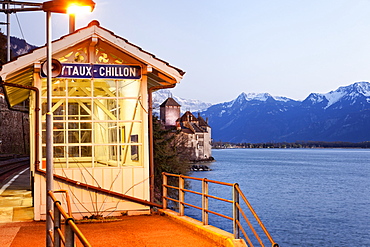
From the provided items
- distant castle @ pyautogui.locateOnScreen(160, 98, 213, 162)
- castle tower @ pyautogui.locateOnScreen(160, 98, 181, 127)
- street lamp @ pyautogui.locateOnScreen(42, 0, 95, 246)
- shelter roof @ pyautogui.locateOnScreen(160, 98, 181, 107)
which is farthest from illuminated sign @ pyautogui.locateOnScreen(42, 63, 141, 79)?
castle tower @ pyautogui.locateOnScreen(160, 98, 181, 127)

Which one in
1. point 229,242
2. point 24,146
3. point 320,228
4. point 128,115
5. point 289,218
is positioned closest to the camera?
point 229,242

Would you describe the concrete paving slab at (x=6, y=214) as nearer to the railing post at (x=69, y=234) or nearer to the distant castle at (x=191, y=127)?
the railing post at (x=69, y=234)

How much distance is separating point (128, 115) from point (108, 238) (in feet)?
12.8

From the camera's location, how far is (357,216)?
52.0 meters

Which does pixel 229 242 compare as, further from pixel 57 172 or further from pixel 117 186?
pixel 57 172

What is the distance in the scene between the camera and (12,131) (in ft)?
205

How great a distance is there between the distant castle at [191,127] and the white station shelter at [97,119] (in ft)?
417

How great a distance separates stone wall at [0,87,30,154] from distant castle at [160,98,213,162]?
75.0 meters

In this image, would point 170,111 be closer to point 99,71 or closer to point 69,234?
point 99,71

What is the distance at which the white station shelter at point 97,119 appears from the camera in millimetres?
12250

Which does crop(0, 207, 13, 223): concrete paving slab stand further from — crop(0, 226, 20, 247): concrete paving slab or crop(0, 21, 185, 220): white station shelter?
crop(0, 226, 20, 247): concrete paving slab

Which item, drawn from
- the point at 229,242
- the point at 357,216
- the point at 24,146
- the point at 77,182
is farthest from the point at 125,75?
the point at 24,146

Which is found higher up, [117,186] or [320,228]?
[117,186]

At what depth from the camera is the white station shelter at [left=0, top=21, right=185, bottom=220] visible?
1225 cm
